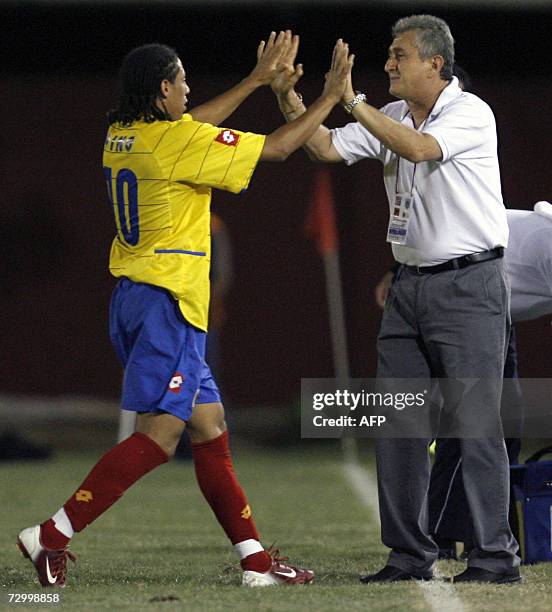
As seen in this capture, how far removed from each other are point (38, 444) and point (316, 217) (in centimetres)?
322

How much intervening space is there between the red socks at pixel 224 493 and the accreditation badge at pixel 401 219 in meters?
1.00

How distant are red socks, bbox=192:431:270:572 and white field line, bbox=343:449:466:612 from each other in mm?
649

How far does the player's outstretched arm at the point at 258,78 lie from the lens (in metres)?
5.80

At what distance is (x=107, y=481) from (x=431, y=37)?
205cm

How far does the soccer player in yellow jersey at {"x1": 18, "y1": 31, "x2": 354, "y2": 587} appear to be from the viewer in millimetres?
5406

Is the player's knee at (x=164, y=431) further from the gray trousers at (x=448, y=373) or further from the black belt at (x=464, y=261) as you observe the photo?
the black belt at (x=464, y=261)

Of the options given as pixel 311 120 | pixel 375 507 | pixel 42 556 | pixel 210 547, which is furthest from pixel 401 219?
pixel 375 507

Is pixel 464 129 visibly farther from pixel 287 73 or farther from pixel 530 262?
pixel 530 262

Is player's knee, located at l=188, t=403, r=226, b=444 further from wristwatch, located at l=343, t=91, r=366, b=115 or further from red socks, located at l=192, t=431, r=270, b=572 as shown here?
wristwatch, located at l=343, t=91, r=366, b=115

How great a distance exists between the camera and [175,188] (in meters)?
5.53

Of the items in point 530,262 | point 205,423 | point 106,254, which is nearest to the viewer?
point 205,423

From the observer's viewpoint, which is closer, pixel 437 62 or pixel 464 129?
pixel 464 129

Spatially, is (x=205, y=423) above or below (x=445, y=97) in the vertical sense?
below

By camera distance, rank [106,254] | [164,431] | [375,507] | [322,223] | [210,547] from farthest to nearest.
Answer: [106,254] < [322,223] < [375,507] < [210,547] < [164,431]
